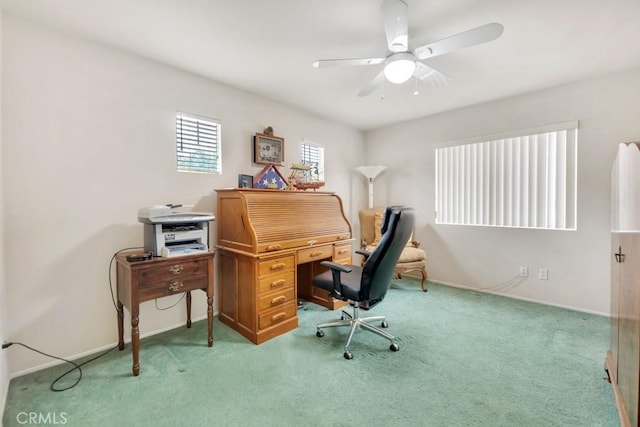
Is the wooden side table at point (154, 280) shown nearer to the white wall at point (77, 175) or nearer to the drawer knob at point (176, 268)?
the drawer knob at point (176, 268)

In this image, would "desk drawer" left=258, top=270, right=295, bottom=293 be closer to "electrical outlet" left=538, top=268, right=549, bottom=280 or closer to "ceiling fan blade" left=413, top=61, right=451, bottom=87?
"ceiling fan blade" left=413, top=61, right=451, bottom=87

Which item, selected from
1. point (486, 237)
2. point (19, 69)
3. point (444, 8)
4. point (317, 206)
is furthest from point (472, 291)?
point (19, 69)

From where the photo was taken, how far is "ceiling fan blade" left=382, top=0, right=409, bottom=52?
1.60 metres

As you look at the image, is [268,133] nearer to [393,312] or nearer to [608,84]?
[393,312]

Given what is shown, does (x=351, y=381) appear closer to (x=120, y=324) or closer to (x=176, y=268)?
(x=176, y=268)

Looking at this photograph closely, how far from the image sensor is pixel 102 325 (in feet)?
7.32

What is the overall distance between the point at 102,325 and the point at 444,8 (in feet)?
11.4

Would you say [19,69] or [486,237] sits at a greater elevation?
[19,69]

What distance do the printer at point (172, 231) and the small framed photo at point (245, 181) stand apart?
81 cm

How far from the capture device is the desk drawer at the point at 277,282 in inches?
94.7

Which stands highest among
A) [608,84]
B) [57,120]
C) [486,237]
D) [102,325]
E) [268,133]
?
[608,84]

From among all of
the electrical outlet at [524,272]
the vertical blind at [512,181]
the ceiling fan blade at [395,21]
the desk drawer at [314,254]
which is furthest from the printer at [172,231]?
the electrical outlet at [524,272]

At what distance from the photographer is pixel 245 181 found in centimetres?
311

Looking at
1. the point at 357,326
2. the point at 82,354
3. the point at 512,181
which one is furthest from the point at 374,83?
the point at 82,354
